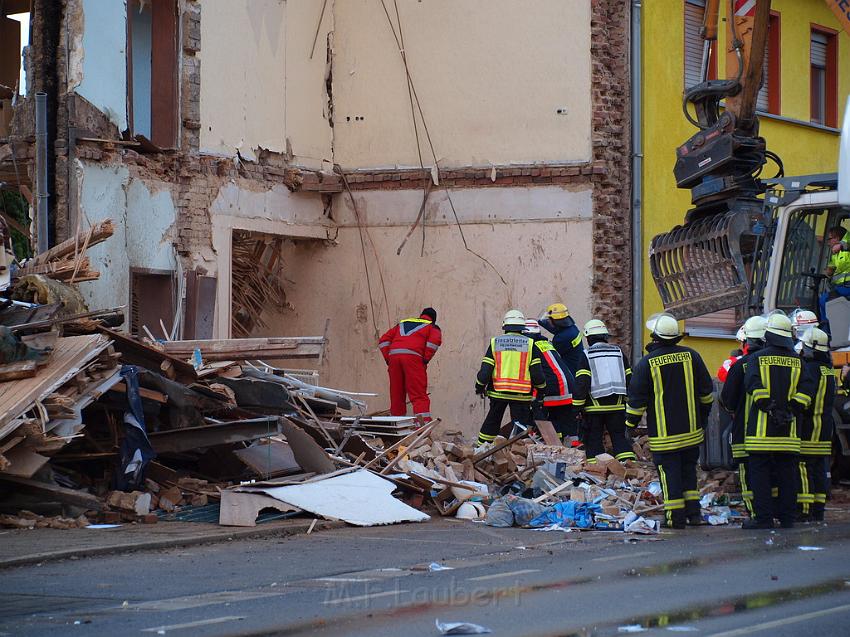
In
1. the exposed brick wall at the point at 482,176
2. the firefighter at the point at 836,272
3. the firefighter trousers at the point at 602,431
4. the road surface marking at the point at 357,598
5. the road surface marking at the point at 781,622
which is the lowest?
the road surface marking at the point at 357,598

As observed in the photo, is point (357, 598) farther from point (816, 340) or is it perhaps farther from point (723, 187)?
point (723, 187)

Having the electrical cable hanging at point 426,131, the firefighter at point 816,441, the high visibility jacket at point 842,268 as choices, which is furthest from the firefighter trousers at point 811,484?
the electrical cable hanging at point 426,131

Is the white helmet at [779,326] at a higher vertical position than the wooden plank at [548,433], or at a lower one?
higher

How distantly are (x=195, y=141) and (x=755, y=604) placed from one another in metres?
11.9

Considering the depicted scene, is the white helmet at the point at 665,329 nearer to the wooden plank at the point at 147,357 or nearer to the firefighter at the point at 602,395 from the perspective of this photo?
the firefighter at the point at 602,395

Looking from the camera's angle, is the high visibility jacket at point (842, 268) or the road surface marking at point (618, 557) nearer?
the road surface marking at point (618, 557)

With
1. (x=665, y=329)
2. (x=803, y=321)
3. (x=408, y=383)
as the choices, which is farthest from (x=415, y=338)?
(x=665, y=329)

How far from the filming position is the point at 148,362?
1241cm

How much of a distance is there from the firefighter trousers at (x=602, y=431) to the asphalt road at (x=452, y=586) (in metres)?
3.94

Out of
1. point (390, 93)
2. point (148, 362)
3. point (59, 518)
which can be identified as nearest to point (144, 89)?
point (390, 93)

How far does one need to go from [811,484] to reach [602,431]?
3731 millimetres

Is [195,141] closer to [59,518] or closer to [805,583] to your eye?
[59,518]

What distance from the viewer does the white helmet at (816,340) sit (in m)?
11.9

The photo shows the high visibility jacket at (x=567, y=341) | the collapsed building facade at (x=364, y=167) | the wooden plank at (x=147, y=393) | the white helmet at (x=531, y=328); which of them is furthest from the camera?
the collapsed building facade at (x=364, y=167)
